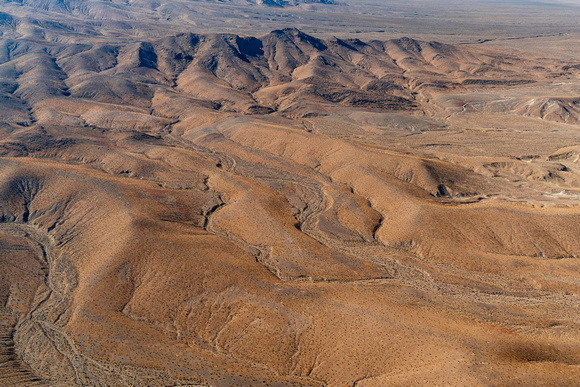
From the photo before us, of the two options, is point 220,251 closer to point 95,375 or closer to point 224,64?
point 95,375

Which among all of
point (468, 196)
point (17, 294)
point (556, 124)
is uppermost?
point (556, 124)

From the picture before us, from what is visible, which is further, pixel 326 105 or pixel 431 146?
pixel 326 105

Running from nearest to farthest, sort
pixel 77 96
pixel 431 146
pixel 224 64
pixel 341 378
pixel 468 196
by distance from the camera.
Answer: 1. pixel 341 378
2. pixel 468 196
3. pixel 431 146
4. pixel 77 96
5. pixel 224 64

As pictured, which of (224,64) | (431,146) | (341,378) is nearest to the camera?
(341,378)

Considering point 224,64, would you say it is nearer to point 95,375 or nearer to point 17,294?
point 17,294

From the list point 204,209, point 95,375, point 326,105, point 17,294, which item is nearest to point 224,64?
point 326,105

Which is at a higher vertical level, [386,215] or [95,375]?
[386,215]

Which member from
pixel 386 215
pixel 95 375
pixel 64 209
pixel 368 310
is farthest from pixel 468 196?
pixel 64 209
